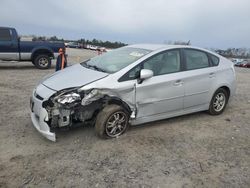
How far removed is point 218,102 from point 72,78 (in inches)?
136

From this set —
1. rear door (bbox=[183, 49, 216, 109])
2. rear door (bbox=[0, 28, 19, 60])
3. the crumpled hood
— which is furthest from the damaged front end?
rear door (bbox=[0, 28, 19, 60])

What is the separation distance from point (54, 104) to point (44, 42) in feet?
31.8

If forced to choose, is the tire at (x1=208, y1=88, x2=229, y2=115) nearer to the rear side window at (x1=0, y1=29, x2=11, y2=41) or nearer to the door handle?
the door handle

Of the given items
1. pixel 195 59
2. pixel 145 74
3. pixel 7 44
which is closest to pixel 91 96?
pixel 145 74

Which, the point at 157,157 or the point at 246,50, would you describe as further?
the point at 246,50

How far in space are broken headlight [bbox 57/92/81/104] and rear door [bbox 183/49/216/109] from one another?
7.29 ft

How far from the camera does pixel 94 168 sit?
147 inches

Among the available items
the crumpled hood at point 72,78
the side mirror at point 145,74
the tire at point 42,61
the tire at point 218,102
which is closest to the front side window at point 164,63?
the side mirror at point 145,74

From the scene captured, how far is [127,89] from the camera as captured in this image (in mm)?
4652

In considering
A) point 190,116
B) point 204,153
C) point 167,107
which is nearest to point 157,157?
point 204,153

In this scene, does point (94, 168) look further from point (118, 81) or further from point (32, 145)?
point (118, 81)

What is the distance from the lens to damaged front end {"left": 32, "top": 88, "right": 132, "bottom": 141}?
13.8 ft

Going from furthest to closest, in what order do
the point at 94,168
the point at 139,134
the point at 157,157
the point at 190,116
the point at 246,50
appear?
the point at 246,50 → the point at 190,116 → the point at 139,134 → the point at 157,157 → the point at 94,168

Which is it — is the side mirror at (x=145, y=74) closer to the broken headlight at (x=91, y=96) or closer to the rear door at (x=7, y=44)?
the broken headlight at (x=91, y=96)
